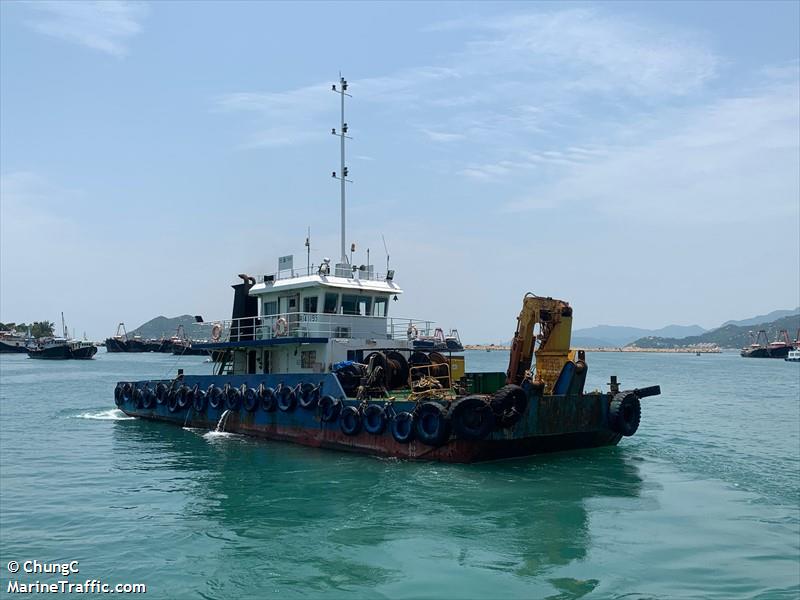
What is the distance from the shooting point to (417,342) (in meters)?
22.6

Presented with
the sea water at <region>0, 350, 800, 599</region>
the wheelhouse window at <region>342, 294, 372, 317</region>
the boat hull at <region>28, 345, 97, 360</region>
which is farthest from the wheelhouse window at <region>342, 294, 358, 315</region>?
the boat hull at <region>28, 345, 97, 360</region>

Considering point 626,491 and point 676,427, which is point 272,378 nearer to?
point 626,491

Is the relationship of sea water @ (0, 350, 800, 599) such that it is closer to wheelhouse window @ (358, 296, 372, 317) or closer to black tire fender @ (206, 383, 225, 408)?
black tire fender @ (206, 383, 225, 408)

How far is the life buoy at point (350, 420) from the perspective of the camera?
732 inches

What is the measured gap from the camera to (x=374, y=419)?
59.8 ft

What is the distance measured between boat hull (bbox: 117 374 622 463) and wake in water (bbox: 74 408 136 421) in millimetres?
9205

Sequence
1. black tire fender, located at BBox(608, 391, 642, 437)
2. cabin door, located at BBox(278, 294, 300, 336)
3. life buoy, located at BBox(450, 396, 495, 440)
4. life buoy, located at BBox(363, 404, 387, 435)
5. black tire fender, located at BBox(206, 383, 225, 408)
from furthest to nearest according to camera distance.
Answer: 1. black tire fender, located at BBox(206, 383, 225, 408)
2. cabin door, located at BBox(278, 294, 300, 336)
3. black tire fender, located at BBox(608, 391, 642, 437)
4. life buoy, located at BBox(363, 404, 387, 435)
5. life buoy, located at BBox(450, 396, 495, 440)

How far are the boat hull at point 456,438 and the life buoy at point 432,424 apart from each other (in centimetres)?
23

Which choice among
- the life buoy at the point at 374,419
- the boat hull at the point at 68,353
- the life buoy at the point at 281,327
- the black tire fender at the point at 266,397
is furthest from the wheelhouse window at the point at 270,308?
the boat hull at the point at 68,353

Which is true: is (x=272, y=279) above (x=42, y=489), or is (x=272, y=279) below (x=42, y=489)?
above

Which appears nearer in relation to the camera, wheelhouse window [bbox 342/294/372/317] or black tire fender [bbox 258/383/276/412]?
black tire fender [bbox 258/383/276/412]

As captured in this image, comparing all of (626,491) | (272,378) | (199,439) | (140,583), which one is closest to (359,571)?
(140,583)

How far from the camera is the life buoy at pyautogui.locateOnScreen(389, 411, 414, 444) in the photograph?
56.7ft

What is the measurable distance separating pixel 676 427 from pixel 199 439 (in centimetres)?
1748
